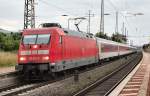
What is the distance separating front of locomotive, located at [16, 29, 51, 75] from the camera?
2406 centimetres

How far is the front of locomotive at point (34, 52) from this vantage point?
947 inches

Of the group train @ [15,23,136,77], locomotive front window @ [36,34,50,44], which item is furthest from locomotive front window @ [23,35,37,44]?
locomotive front window @ [36,34,50,44]

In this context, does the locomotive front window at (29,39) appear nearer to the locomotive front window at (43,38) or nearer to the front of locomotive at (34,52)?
the front of locomotive at (34,52)

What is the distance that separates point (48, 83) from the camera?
77.1ft

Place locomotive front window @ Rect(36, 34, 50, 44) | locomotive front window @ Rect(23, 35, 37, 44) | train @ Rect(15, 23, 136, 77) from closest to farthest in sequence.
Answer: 1. train @ Rect(15, 23, 136, 77)
2. locomotive front window @ Rect(36, 34, 50, 44)
3. locomotive front window @ Rect(23, 35, 37, 44)

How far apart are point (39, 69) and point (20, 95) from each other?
5.85m

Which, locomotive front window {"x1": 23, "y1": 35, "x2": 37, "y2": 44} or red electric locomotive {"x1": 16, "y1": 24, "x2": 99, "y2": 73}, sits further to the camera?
locomotive front window {"x1": 23, "y1": 35, "x2": 37, "y2": 44}

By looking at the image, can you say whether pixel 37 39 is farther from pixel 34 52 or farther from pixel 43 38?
pixel 34 52

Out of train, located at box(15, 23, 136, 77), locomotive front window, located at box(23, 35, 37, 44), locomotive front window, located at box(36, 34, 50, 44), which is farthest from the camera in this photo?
locomotive front window, located at box(23, 35, 37, 44)

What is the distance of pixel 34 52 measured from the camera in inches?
960

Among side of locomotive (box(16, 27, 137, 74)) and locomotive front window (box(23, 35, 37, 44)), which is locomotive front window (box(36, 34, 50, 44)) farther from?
locomotive front window (box(23, 35, 37, 44))

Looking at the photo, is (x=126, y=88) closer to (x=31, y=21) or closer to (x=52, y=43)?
(x=52, y=43)

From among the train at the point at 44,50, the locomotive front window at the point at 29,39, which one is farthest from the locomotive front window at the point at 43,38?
the locomotive front window at the point at 29,39

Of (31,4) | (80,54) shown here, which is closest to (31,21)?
(31,4)
